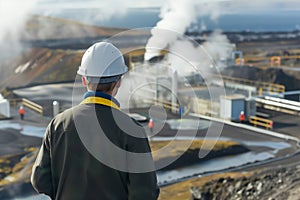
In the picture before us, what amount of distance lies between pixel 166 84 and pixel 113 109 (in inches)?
500

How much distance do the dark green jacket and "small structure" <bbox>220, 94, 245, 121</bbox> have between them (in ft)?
35.4

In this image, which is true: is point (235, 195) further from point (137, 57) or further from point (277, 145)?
point (137, 57)

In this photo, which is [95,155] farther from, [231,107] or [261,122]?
[261,122]

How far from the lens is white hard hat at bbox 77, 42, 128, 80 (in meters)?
1.38

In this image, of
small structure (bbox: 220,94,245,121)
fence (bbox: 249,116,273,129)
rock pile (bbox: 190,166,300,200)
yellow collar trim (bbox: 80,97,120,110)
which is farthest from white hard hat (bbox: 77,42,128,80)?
small structure (bbox: 220,94,245,121)

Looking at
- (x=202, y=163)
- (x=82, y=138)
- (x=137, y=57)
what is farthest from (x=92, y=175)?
(x=137, y=57)

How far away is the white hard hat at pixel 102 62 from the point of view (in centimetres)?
138

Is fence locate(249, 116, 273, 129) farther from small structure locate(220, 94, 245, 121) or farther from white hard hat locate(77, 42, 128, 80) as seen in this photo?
white hard hat locate(77, 42, 128, 80)

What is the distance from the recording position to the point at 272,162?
8.34 metres

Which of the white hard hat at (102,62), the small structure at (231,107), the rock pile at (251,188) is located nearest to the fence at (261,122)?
the small structure at (231,107)

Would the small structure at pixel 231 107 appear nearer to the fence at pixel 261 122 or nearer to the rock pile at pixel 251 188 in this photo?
the fence at pixel 261 122

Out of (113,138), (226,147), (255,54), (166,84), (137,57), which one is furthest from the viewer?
(255,54)

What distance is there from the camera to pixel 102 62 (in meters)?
1.40

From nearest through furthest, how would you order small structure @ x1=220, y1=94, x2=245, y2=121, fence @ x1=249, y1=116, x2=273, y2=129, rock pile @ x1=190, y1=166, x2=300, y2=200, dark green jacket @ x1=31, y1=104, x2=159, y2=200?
dark green jacket @ x1=31, y1=104, x2=159, y2=200 < rock pile @ x1=190, y1=166, x2=300, y2=200 < fence @ x1=249, y1=116, x2=273, y2=129 < small structure @ x1=220, y1=94, x2=245, y2=121
